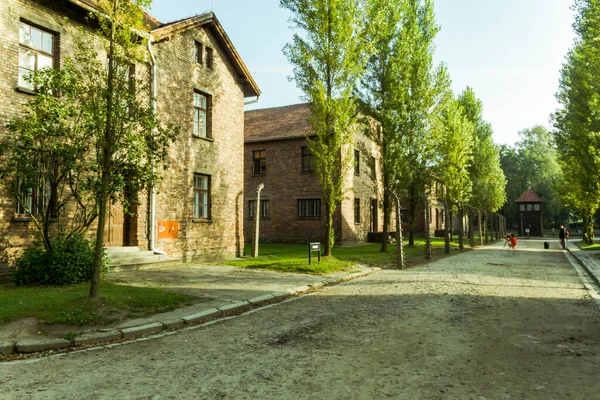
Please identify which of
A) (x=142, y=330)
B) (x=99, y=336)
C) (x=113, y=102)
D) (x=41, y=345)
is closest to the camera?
(x=41, y=345)

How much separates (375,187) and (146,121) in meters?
17.9

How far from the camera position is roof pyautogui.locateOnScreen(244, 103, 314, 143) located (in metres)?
29.3

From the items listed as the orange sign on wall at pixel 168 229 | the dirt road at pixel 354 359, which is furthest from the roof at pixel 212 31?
the dirt road at pixel 354 359

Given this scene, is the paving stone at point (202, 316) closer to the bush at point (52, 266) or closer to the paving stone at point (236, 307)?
the paving stone at point (236, 307)

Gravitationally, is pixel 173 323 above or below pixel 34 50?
below

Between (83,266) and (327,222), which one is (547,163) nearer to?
(327,222)

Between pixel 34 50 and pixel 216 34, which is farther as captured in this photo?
pixel 216 34

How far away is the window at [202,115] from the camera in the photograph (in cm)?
1728

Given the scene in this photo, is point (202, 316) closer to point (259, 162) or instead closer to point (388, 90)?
point (388, 90)

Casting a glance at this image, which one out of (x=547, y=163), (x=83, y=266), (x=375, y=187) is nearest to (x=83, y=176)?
(x=83, y=266)

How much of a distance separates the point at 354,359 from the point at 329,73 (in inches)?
503

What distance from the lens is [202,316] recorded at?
746 cm

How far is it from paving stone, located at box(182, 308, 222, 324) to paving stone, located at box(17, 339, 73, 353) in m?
1.83

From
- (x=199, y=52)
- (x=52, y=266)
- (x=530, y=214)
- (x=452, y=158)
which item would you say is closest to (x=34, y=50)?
(x=52, y=266)
